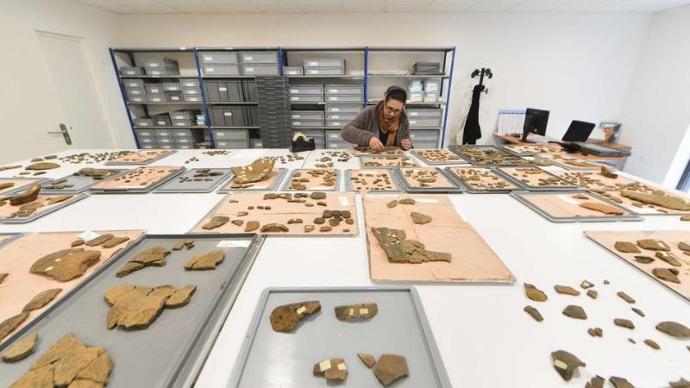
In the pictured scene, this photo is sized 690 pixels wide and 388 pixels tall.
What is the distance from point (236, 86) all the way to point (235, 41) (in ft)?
2.64

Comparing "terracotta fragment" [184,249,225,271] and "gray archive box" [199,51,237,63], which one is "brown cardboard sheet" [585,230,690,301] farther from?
"gray archive box" [199,51,237,63]

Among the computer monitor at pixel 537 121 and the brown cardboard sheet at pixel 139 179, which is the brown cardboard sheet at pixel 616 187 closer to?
the computer monitor at pixel 537 121

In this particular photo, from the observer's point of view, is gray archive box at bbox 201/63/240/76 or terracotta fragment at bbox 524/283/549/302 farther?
gray archive box at bbox 201/63/240/76

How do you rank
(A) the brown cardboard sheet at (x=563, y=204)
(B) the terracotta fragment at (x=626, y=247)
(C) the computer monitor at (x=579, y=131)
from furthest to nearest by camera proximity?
(C) the computer monitor at (x=579, y=131)
(A) the brown cardboard sheet at (x=563, y=204)
(B) the terracotta fragment at (x=626, y=247)

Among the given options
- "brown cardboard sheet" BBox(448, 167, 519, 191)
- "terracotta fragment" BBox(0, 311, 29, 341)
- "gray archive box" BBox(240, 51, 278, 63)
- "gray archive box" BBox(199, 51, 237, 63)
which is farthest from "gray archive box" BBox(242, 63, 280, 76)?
"terracotta fragment" BBox(0, 311, 29, 341)

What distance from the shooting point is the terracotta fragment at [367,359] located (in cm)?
66

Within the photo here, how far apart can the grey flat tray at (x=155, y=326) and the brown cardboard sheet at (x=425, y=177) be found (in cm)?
117

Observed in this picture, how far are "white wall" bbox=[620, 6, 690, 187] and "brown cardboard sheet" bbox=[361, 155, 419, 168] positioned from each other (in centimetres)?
455

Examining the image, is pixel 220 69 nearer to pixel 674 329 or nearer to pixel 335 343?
pixel 335 343

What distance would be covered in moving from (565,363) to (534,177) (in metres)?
1.60

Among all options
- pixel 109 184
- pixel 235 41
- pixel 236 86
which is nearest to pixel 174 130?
pixel 236 86

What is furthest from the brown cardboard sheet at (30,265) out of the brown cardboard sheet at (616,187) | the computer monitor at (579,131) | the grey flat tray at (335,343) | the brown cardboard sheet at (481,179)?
the computer monitor at (579,131)

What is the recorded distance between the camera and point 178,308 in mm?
817

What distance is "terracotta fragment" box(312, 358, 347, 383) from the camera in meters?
0.63
